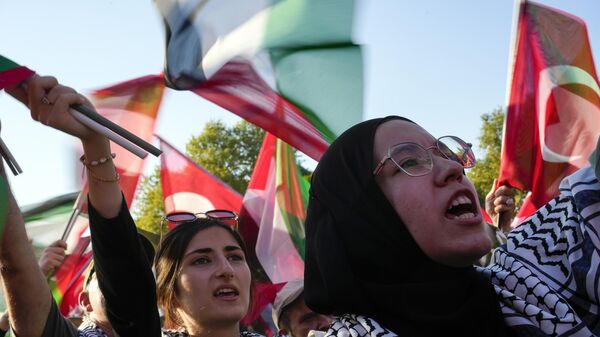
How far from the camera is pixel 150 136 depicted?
6020 mm

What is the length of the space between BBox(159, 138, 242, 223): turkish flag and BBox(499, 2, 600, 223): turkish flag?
2655mm

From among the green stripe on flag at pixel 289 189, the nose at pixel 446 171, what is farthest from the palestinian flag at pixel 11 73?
the green stripe on flag at pixel 289 189

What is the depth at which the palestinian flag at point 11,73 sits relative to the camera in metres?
2.29

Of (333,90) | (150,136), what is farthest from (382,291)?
(150,136)

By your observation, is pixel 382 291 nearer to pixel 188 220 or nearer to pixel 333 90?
pixel 188 220

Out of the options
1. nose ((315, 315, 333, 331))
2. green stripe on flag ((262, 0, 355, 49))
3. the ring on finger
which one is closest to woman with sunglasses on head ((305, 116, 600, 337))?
the ring on finger

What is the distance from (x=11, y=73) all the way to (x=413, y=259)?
1.33 metres

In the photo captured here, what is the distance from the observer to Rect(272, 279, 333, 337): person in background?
452 centimetres

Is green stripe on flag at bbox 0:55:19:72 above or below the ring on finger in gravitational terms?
above

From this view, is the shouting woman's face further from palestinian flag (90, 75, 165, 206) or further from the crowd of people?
palestinian flag (90, 75, 165, 206)

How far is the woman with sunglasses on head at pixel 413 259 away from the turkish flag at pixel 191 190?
4.89 meters

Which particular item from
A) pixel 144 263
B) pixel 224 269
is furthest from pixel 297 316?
pixel 144 263

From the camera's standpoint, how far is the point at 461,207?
1.92 meters

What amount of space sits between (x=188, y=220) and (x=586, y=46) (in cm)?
346
